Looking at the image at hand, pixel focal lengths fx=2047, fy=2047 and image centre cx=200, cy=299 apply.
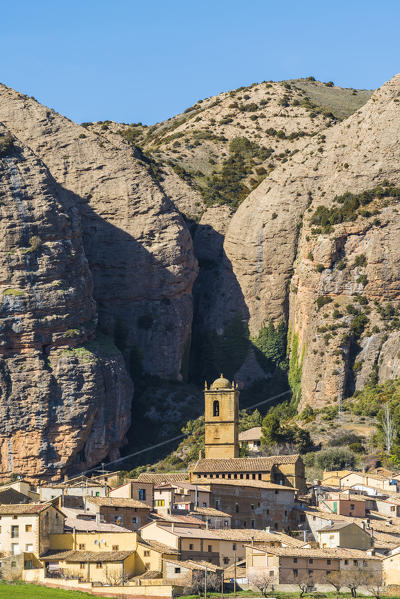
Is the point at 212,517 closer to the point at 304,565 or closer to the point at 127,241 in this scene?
the point at 304,565

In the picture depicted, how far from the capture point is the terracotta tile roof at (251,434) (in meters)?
154

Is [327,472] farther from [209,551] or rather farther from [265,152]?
[265,152]

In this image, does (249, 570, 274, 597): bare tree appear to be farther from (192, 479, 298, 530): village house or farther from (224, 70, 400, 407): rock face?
(224, 70, 400, 407): rock face

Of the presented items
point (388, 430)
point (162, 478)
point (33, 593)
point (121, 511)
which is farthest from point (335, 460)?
point (33, 593)

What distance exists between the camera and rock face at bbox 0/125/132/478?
507 feet

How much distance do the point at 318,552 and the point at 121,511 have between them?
1306 centimetres

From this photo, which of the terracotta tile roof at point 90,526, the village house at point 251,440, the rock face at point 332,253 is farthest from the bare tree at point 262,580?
the rock face at point 332,253

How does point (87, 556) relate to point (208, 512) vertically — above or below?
below

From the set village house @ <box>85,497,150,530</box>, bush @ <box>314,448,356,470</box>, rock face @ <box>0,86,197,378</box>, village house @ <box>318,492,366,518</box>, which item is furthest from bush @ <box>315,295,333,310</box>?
village house @ <box>85,497,150,530</box>

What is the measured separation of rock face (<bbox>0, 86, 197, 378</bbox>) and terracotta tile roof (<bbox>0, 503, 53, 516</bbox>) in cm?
5296

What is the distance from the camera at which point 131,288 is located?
171 m

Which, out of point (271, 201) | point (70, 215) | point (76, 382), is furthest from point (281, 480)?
point (271, 201)

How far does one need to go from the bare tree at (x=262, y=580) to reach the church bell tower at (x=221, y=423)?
37.4 meters

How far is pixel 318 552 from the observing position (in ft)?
374
